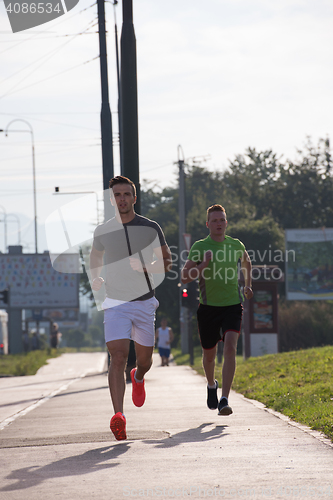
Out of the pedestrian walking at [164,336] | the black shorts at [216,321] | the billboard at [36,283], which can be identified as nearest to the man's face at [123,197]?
the black shorts at [216,321]

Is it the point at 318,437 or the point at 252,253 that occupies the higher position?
the point at 252,253

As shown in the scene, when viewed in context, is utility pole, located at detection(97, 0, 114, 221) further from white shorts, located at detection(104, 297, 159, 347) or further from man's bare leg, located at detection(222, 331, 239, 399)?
white shorts, located at detection(104, 297, 159, 347)

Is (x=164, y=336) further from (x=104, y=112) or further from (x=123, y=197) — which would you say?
(x=123, y=197)

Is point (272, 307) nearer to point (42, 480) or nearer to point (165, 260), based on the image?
point (165, 260)

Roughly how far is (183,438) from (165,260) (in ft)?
4.83

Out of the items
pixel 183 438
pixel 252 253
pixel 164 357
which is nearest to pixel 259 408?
pixel 183 438

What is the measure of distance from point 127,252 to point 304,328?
28069mm

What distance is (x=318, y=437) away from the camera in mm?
6047

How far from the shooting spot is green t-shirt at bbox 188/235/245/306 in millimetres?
7238

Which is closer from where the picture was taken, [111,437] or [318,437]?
[318,437]

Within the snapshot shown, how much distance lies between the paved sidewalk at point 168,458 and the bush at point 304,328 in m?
24.8

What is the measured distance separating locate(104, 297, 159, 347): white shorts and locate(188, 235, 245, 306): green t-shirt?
0.95 m

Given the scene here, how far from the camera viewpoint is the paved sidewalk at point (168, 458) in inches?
171

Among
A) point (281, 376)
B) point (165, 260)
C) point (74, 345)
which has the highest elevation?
point (165, 260)
